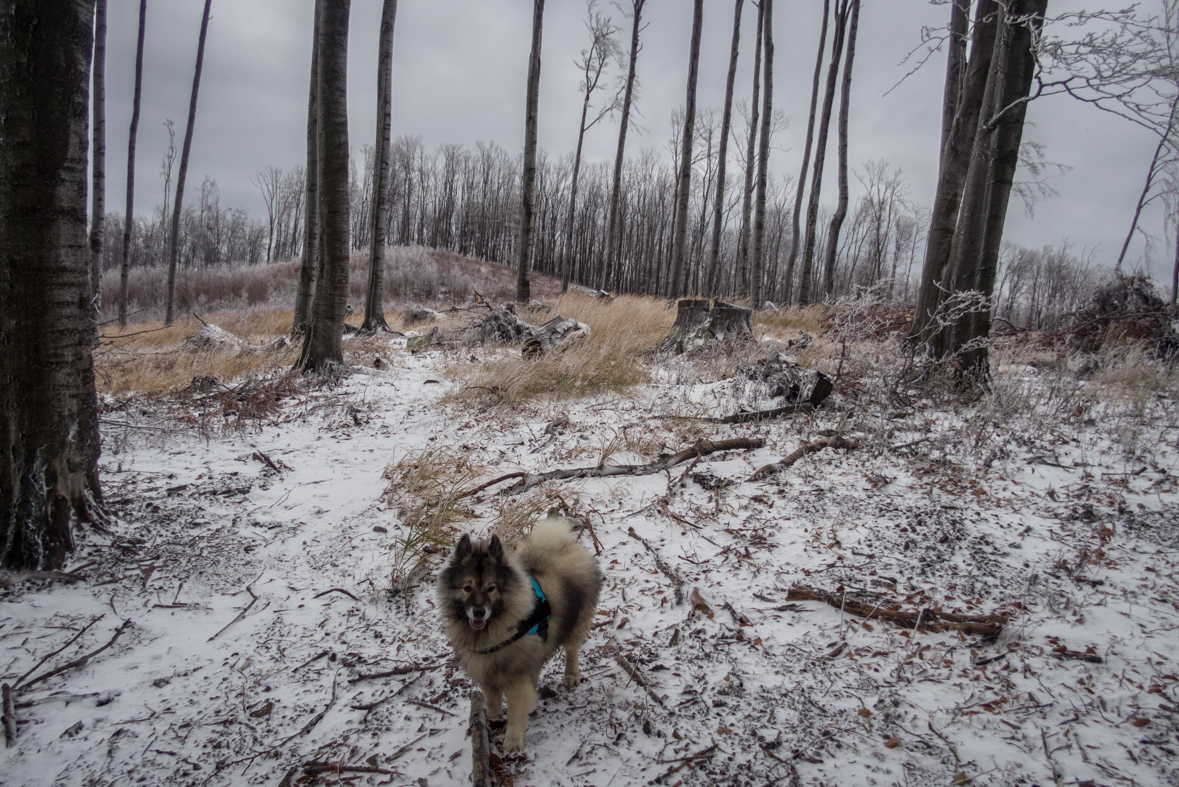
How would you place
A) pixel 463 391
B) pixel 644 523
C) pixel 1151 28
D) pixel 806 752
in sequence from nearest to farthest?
pixel 806 752 < pixel 644 523 < pixel 1151 28 < pixel 463 391

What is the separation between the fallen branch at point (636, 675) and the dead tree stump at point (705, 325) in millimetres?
5895

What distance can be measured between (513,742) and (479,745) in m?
0.16

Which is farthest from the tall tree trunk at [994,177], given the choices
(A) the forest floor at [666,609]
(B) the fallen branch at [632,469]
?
(B) the fallen branch at [632,469]

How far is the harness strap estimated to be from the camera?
74.6 inches

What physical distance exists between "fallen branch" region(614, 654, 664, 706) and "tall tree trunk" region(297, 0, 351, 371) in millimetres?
5841

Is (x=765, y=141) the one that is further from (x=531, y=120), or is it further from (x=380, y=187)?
(x=380, y=187)

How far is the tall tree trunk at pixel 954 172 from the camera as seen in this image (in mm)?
6152

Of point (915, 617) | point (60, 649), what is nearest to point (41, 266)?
point (60, 649)

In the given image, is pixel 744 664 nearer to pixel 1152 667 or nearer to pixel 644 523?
pixel 644 523

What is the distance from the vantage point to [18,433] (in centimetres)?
255

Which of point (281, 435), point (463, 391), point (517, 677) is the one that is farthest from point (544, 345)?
point (517, 677)

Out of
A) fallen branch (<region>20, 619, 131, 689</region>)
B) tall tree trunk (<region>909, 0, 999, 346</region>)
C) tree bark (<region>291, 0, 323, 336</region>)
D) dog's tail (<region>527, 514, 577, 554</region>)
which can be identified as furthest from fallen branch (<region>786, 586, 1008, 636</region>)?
tree bark (<region>291, 0, 323, 336</region>)

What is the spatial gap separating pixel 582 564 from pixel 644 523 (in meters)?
1.21

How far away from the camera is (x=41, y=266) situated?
8.40 ft
